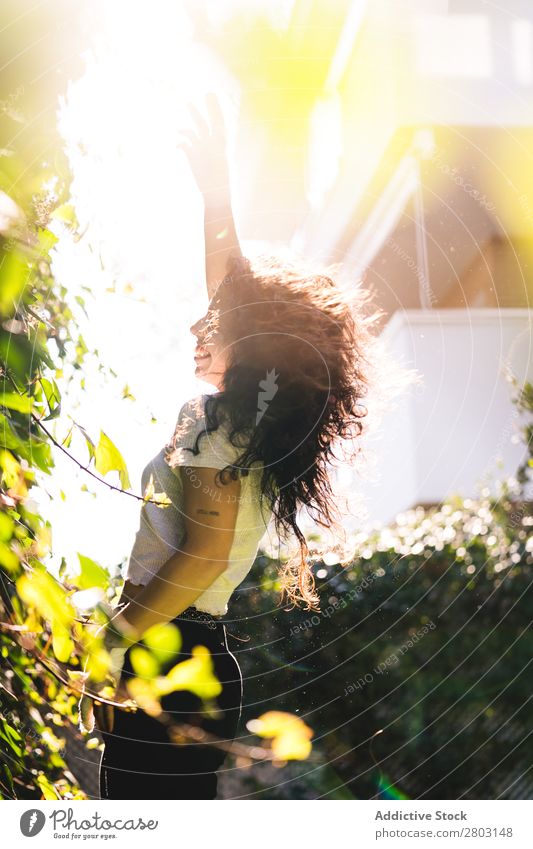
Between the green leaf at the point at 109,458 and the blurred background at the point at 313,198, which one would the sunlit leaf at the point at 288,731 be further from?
the green leaf at the point at 109,458

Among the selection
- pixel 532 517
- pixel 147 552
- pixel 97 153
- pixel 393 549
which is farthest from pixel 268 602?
pixel 97 153

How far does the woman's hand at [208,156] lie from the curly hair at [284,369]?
98mm

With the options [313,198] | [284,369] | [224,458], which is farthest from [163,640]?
[313,198]

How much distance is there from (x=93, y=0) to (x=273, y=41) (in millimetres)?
224

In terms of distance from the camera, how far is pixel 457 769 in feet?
3.93

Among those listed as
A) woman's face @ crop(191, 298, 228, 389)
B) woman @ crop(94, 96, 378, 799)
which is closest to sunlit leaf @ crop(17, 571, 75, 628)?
woman @ crop(94, 96, 378, 799)

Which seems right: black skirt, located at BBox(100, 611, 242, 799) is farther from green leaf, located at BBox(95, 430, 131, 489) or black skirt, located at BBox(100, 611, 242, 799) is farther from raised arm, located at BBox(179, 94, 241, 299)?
raised arm, located at BBox(179, 94, 241, 299)

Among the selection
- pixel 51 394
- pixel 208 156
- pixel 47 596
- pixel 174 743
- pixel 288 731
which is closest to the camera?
pixel 47 596

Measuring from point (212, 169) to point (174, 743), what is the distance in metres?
0.63

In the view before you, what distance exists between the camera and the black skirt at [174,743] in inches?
29.2

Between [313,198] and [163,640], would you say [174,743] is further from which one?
[313,198]

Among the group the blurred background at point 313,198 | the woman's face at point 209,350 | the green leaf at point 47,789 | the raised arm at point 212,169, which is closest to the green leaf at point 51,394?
the blurred background at point 313,198

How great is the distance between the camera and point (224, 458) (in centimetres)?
74

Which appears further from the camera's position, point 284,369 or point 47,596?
point 284,369
